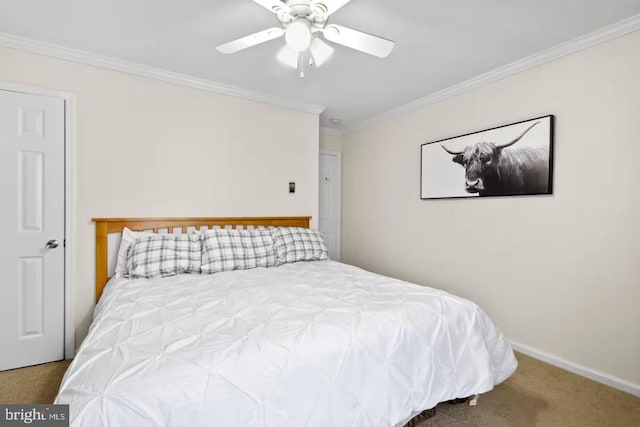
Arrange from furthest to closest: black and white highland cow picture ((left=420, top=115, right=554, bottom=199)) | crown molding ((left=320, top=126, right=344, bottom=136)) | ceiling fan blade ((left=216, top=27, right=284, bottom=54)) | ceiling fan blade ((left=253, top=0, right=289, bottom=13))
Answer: crown molding ((left=320, top=126, right=344, bottom=136))
black and white highland cow picture ((left=420, top=115, right=554, bottom=199))
ceiling fan blade ((left=216, top=27, right=284, bottom=54))
ceiling fan blade ((left=253, top=0, right=289, bottom=13))

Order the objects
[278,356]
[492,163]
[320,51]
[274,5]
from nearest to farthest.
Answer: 1. [278,356]
2. [274,5]
3. [320,51]
4. [492,163]

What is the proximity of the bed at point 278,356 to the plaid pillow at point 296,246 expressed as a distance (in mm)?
776

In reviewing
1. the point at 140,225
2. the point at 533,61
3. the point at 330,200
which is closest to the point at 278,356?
the point at 140,225

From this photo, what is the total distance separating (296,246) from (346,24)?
6.06 ft

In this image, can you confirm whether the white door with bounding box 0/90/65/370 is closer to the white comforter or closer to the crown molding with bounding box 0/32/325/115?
the crown molding with bounding box 0/32/325/115

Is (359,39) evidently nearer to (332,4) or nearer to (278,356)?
(332,4)

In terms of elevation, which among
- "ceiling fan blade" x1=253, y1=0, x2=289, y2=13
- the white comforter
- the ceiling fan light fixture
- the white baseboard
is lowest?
the white baseboard

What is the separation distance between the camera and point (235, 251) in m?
2.62

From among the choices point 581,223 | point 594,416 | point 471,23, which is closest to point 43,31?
point 471,23

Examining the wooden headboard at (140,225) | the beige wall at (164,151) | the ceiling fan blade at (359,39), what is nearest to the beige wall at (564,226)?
the ceiling fan blade at (359,39)

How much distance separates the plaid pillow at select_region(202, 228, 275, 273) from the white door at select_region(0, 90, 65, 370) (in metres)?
1.11

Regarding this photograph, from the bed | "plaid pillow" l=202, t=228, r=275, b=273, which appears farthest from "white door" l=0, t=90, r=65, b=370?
"plaid pillow" l=202, t=228, r=275, b=273

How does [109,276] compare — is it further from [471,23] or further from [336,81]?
[471,23]

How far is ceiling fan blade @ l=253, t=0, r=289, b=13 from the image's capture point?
1558 mm
